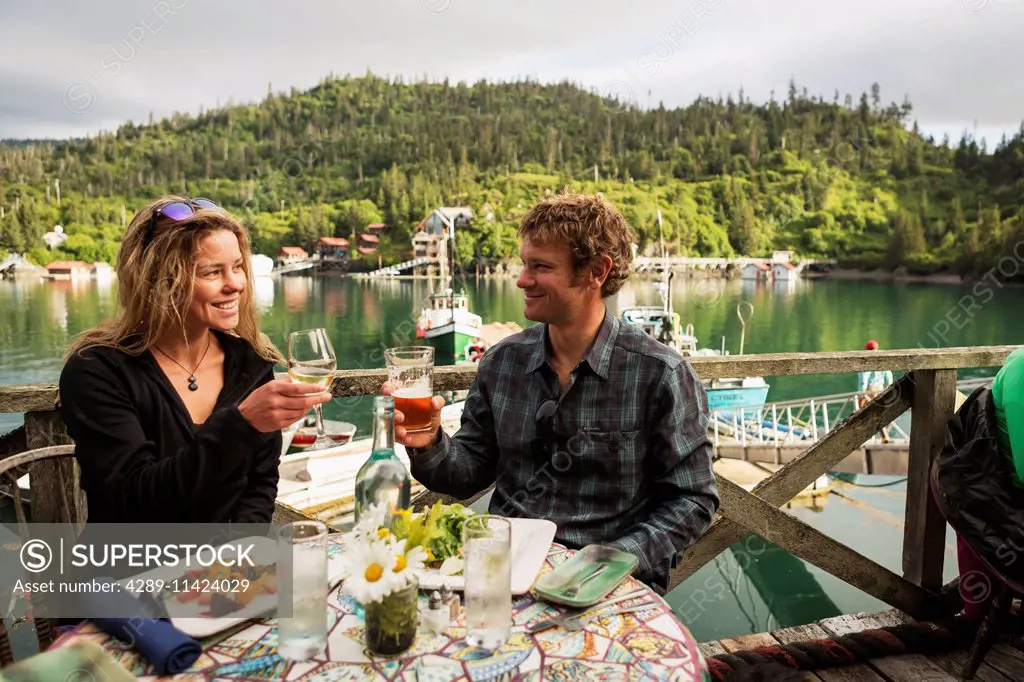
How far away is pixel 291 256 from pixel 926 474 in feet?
282

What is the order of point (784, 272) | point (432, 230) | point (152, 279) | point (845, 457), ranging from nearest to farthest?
point (152, 279) → point (845, 457) → point (432, 230) → point (784, 272)

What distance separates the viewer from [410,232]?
273 ft

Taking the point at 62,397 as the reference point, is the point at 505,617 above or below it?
below

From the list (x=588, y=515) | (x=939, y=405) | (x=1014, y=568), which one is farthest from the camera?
(x=939, y=405)

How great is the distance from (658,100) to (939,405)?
12704 centimetres

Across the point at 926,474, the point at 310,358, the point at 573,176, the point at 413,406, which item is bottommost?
the point at 926,474

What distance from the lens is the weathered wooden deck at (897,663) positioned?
2.44 meters

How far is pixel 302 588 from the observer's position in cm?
103

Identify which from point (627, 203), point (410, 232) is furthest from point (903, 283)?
point (410, 232)

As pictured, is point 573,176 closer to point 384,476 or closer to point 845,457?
point 845,457

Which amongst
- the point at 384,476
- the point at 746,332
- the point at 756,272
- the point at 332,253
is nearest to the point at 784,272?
the point at 756,272

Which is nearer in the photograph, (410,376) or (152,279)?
(410,376)

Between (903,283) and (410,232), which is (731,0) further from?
(410,232)

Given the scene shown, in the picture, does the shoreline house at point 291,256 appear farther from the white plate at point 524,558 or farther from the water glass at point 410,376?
the white plate at point 524,558
